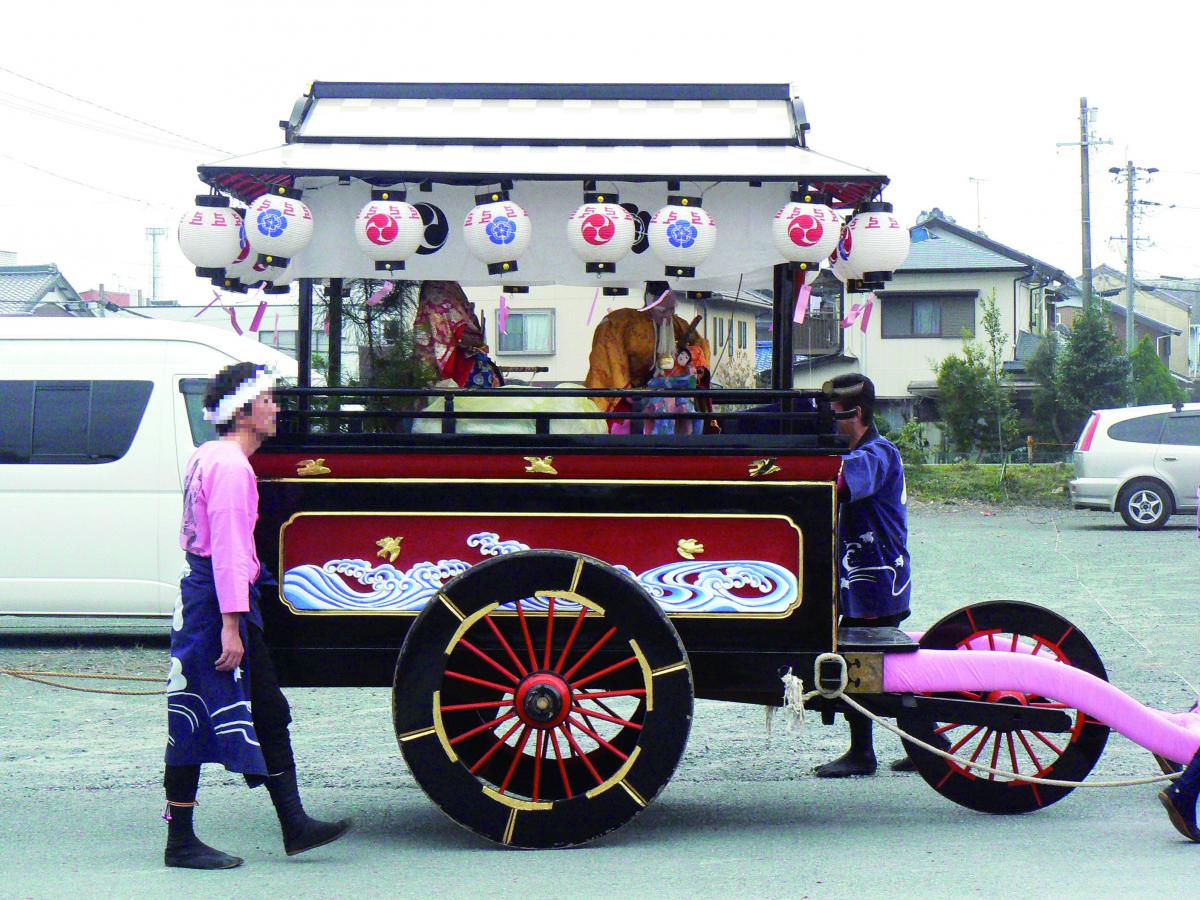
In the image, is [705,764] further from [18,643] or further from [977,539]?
[977,539]

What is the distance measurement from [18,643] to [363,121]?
5883 millimetres

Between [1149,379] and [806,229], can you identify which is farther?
[1149,379]

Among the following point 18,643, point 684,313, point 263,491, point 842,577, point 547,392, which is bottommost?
point 18,643

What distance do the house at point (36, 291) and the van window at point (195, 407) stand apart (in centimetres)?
2548

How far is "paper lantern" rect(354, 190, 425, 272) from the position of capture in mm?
5008

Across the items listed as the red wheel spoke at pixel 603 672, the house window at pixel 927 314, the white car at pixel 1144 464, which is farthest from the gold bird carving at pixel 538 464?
the house window at pixel 927 314

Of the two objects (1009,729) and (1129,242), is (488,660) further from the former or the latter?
(1129,242)

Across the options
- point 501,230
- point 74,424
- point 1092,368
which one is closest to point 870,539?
point 501,230

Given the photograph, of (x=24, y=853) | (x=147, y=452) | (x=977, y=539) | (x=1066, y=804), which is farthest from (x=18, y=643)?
(x=977, y=539)

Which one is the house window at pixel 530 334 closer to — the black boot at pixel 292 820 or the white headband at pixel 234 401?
the white headband at pixel 234 401

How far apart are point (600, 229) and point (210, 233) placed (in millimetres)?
1550

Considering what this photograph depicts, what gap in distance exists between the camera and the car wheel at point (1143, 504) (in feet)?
56.9

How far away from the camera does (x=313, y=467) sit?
14.8 ft

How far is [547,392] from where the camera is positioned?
464cm
